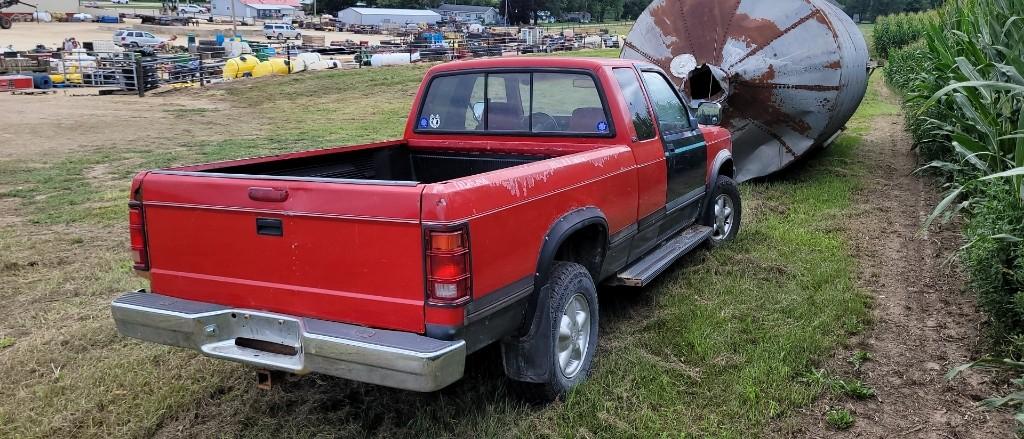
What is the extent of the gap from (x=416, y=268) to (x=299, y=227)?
0.58 meters

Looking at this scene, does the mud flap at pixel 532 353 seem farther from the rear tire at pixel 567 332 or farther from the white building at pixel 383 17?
the white building at pixel 383 17

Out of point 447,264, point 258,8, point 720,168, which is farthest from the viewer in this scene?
point 258,8

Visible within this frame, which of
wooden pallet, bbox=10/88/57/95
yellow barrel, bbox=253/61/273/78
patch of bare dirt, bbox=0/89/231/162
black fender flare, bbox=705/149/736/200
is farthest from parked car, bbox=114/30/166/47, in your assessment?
black fender flare, bbox=705/149/736/200

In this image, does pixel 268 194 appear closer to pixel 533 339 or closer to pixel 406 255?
pixel 406 255

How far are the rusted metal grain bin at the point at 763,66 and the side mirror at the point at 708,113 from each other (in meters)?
3.54

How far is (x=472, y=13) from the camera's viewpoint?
474 feet

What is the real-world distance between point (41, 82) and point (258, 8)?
98.7 m

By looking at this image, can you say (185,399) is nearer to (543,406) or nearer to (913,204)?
(543,406)

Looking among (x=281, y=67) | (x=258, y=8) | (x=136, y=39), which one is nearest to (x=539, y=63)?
(x=281, y=67)

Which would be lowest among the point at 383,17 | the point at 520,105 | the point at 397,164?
the point at 397,164

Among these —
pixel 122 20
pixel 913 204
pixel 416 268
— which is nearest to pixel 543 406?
pixel 416 268

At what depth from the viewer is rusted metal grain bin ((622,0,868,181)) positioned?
9.48 meters

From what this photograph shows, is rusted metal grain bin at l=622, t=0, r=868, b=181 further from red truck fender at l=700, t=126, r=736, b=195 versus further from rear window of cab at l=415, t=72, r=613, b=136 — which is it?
rear window of cab at l=415, t=72, r=613, b=136

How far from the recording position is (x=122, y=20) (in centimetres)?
9675
